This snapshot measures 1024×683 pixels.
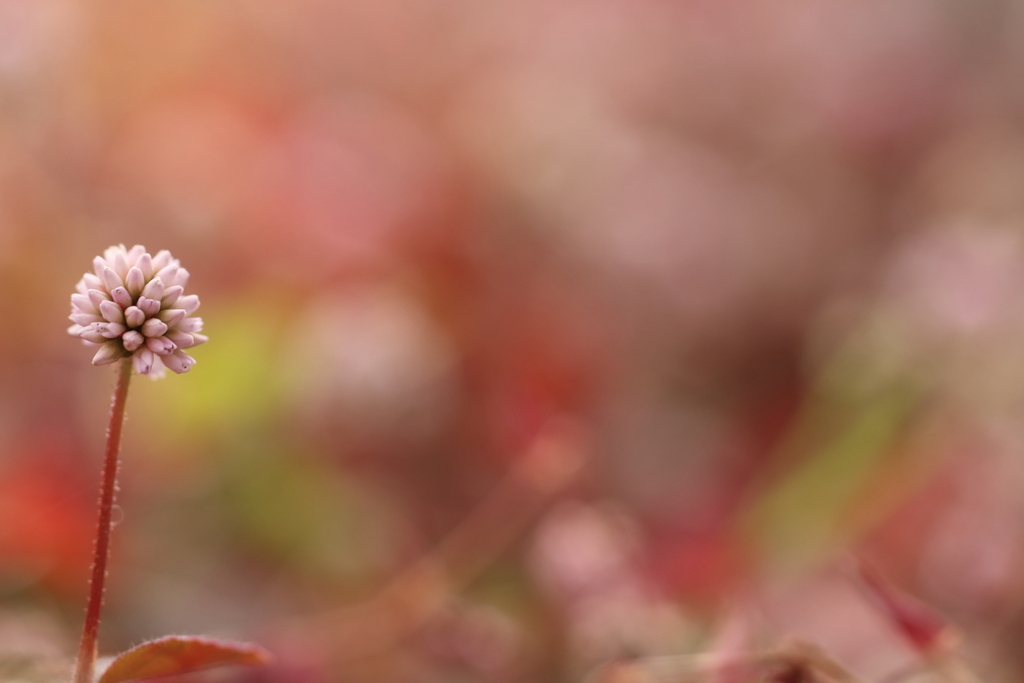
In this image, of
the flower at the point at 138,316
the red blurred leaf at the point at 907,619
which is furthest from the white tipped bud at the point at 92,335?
the red blurred leaf at the point at 907,619

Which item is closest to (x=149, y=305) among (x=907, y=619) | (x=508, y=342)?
(x=907, y=619)

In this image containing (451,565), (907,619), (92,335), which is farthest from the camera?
(451,565)

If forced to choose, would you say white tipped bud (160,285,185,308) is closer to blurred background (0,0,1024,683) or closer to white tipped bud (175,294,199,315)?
white tipped bud (175,294,199,315)

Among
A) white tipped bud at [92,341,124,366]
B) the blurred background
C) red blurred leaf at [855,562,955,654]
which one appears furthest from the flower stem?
red blurred leaf at [855,562,955,654]

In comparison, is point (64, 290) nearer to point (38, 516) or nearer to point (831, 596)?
point (38, 516)

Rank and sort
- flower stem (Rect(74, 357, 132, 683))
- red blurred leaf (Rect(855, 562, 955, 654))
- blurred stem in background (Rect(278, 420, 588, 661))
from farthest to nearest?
blurred stem in background (Rect(278, 420, 588, 661)) → red blurred leaf (Rect(855, 562, 955, 654)) → flower stem (Rect(74, 357, 132, 683))

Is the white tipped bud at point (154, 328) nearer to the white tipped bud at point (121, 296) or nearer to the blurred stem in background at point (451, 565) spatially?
the white tipped bud at point (121, 296)

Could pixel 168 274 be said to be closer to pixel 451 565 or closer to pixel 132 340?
pixel 132 340
